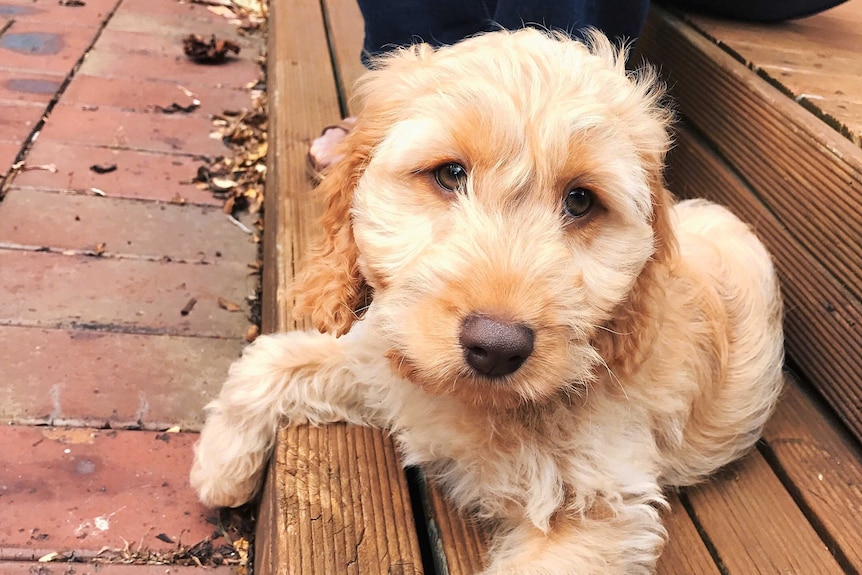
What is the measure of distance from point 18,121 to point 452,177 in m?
3.11

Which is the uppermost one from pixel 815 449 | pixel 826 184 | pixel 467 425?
pixel 826 184

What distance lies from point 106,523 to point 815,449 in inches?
77.2

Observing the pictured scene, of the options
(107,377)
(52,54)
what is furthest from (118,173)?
(52,54)

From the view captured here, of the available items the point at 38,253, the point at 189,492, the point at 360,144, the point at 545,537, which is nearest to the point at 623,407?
the point at 545,537

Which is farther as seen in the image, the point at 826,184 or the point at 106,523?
the point at 826,184

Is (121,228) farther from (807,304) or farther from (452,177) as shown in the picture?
(807,304)

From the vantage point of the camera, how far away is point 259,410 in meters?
2.00

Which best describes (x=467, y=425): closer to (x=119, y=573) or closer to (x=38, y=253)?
(x=119, y=573)

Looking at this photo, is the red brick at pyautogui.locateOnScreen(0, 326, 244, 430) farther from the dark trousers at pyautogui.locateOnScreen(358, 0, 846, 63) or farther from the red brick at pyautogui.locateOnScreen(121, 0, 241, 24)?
the red brick at pyautogui.locateOnScreen(121, 0, 241, 24)

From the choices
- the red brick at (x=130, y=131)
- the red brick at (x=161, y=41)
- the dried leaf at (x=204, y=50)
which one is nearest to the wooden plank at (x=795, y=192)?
the red brick at (x=130, y=131)

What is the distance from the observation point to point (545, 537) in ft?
5.44

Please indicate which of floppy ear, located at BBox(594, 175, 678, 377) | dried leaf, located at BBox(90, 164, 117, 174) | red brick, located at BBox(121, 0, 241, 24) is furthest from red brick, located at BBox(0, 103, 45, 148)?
floppy ear, located at BBox(594, 175, 678, 377)

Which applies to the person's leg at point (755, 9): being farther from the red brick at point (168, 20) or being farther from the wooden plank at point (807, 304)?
the red brick at point (168, 20)

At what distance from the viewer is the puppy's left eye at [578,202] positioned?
1.61 m
